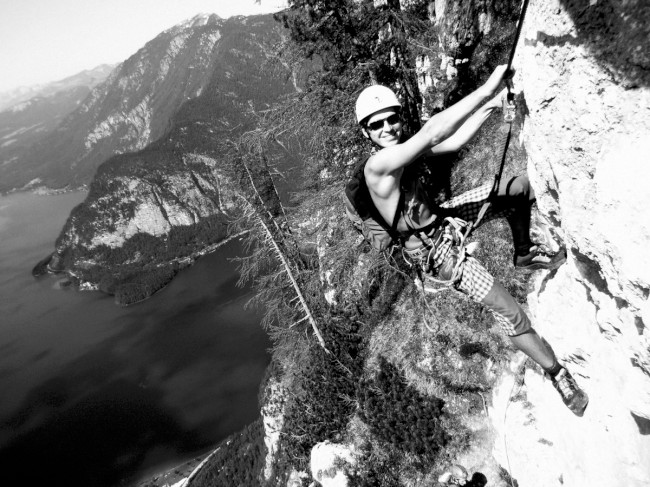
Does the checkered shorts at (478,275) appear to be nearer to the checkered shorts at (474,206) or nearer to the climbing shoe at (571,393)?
the checkered shorts at (474,206)

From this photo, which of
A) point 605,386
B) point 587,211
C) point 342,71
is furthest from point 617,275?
point 342,71

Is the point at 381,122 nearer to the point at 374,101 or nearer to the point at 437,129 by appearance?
the point at 374,101

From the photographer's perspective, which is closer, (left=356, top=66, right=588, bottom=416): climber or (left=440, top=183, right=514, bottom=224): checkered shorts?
(left=356, top=66, right=588, bottom=416): climber

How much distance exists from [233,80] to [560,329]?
646ft

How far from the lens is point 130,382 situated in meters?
63.6

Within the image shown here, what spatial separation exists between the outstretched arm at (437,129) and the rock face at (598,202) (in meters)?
0.45

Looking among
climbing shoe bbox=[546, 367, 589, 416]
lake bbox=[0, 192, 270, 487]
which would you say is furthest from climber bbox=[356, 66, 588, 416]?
lake bbox=[0, 192, 270, 487]

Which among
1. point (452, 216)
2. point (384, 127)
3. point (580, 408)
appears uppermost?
point (384, 127)

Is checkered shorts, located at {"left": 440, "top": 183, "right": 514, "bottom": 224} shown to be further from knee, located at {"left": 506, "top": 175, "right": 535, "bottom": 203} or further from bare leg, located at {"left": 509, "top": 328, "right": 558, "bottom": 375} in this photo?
bare leg, located at {"left": 509, "top": 328, "right": 558, "bottom": 375}

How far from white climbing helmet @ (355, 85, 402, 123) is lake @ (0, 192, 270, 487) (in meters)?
52.5

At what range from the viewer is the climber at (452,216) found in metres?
2.54

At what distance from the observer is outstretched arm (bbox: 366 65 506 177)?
2006 mm

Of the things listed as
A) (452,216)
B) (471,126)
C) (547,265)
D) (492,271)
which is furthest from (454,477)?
(471,126)

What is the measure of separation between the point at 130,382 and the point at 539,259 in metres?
73.5
